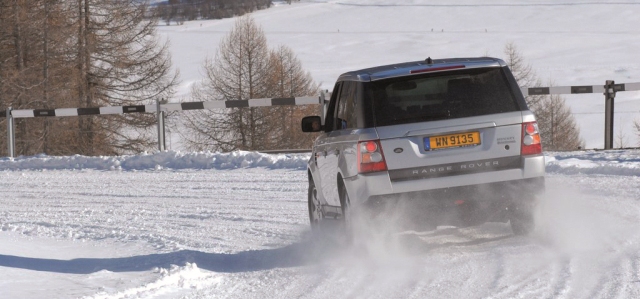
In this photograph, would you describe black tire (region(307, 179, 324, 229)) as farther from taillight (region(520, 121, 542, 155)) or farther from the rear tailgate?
taillight (region(520, 121, 542, 155))

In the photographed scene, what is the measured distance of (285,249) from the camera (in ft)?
29.4

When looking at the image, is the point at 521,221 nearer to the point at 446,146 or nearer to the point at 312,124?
the point at 446,146

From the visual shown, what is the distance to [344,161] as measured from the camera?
8109 mm

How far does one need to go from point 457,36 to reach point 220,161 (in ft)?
357

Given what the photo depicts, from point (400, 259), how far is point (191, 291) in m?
1.76

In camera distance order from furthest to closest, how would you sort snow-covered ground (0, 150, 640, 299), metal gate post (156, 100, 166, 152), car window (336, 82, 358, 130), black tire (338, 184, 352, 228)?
1. metal gate post (156, 100, 166, 152)
2. car window (336, 82, 358, 130)
3. black tire (338, 184, 352, 228)
4. snow-covered ground (0, 150, 640, 299)

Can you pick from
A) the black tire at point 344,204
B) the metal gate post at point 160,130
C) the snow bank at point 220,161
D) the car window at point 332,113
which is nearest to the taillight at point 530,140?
the black tire at point 344,204

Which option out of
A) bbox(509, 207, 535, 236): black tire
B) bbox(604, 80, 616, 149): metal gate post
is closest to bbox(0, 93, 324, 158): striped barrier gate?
bbox(604, 80, 616, 149): metal gate post

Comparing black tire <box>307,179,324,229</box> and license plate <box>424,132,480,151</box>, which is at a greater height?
license plate <box>424,132,480,151</box>

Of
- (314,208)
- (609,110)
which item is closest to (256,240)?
(314,208)

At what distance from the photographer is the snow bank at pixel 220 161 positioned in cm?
1534

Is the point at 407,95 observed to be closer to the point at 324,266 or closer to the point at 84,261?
the point at 324,266

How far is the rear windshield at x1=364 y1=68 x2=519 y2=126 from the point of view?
25.3 ft

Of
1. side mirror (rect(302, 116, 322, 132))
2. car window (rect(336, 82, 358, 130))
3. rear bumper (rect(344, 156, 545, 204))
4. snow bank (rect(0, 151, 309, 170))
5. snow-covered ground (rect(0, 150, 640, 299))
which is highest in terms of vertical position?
car window (rect(336, 82, 358, 130))
